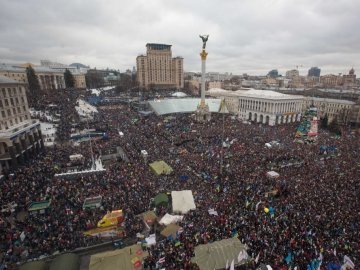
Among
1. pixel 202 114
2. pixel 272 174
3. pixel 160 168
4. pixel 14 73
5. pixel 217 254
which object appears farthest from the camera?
pixel 14 73

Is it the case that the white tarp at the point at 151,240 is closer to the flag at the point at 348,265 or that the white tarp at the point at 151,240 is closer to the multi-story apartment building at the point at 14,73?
the flag at the point at 348,265

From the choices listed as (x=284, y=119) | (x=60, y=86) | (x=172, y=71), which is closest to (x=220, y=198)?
(x=284, y=119)

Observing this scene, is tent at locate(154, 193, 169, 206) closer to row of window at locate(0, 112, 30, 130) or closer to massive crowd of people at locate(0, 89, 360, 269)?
massive crowd of people at locate(0, 89, 360, 269)

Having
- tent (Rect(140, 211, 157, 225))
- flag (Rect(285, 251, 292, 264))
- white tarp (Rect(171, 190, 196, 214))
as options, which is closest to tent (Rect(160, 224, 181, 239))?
tent (Rect(140, 211, 157, 225))

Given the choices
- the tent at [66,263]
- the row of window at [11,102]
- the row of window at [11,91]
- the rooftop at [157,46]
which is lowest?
the tent at [66,263]

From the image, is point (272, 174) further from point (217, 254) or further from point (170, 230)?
point (217, 254)

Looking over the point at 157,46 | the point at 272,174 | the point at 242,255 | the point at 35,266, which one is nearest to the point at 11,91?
the point at 35,266

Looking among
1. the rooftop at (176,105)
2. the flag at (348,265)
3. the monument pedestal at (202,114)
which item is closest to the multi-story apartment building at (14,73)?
the rooftop at (176,105)
